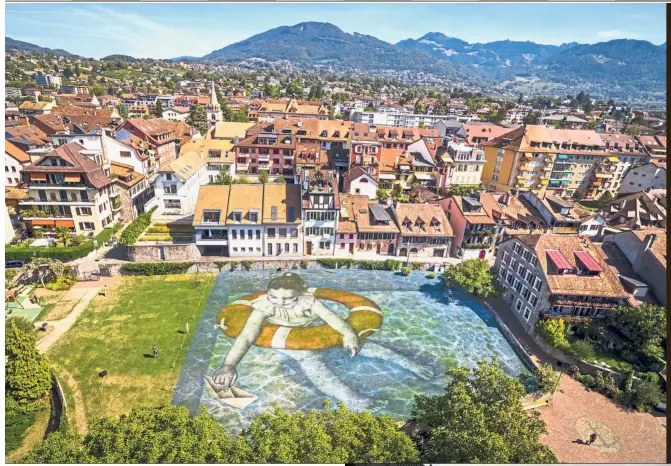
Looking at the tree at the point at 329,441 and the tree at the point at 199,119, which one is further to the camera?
the tree at the point at 199,119

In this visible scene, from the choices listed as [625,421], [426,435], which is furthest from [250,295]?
[625,421]

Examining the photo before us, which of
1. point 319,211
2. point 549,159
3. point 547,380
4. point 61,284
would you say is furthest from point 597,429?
point 549,159

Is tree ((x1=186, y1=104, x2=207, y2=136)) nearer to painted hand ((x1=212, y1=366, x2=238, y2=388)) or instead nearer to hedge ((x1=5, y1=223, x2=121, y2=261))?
hedge ((x1=5, y1=223, x2=121, y2=261))

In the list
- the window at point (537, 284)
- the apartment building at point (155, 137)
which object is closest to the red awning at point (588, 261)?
the window at point (537, 284)

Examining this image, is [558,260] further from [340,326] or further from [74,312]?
[74,312]

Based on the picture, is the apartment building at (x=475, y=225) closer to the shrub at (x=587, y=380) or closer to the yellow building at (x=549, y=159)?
the shrub at (x=587, y=380)

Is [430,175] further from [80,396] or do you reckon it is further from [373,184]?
[80,396]
